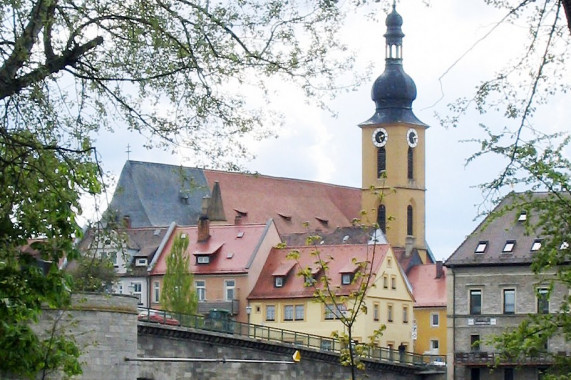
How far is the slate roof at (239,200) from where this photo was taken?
10762cm

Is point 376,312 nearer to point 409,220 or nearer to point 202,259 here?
point 202,259

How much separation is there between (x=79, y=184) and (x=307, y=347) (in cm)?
5144

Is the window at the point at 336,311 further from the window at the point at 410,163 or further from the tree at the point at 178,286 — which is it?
the window at the point at 410,163

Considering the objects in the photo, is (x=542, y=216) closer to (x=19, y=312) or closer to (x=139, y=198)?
(x=19, y=312)

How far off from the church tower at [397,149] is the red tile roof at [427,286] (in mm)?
25341

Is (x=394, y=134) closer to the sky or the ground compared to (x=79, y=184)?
closer to the sky

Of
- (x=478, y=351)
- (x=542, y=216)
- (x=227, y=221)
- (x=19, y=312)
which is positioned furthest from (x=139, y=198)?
(x=19, y=312)

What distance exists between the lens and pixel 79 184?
1725 centimetres

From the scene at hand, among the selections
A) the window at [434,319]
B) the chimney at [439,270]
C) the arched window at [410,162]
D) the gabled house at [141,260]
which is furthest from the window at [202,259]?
the arched window at [410,162]

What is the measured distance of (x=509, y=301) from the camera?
70938 millimetres

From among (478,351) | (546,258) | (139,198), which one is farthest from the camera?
(139,198)

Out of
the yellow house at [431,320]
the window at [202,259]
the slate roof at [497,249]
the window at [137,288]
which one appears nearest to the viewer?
the slate roof at [497,249]

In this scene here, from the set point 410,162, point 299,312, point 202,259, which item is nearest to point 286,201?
point 410,162

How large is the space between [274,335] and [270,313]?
1194cm
